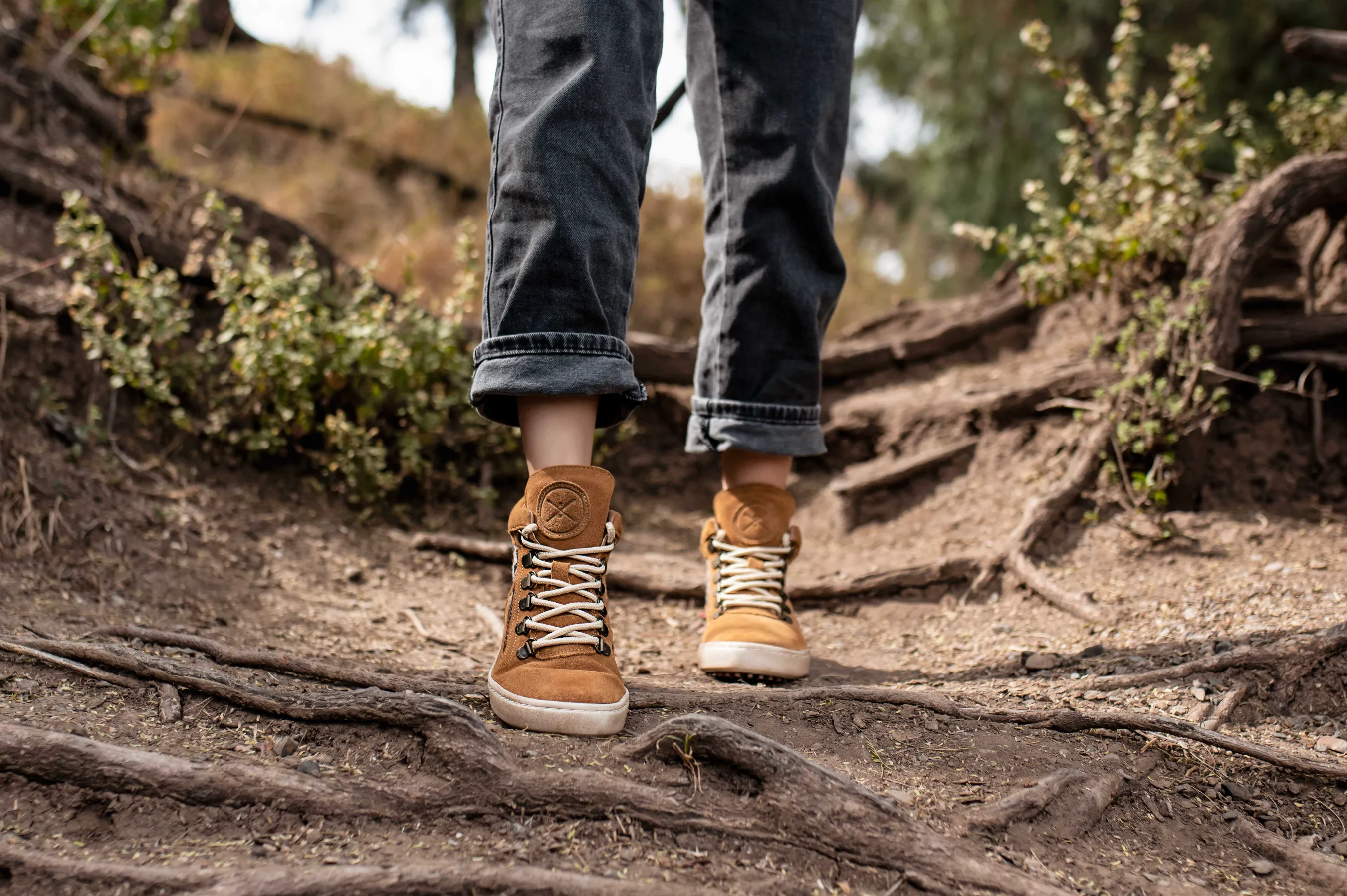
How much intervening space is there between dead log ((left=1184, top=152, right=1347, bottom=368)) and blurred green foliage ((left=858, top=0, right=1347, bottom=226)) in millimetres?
3193

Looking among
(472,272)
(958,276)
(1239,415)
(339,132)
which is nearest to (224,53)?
(339,132)

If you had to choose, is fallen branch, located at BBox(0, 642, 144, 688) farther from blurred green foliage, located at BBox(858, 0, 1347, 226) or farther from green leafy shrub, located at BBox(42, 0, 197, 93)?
blurred green foliage, located at BBox(858, 0, 1347, 226)

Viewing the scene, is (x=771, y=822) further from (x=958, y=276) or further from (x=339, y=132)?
(x=958, y=276)

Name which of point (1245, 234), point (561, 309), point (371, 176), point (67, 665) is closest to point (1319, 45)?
point (1245, 234)

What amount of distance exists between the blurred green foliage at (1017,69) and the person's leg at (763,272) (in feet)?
15.9

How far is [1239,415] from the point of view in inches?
117

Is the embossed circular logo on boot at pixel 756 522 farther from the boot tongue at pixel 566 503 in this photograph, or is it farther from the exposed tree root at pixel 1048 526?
the exposed tree root at pixel 1048 526

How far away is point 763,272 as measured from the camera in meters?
1.98

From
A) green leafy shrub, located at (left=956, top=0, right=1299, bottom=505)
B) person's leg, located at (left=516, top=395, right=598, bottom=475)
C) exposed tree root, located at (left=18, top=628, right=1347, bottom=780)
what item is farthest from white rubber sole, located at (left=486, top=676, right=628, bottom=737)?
green leafy shrub, located at (left=956, top=0, right=1299, bottom=505)

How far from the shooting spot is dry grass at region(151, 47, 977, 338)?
19.8 feet

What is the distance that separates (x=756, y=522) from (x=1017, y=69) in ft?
20.6

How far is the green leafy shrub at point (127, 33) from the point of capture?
3781 millimetres

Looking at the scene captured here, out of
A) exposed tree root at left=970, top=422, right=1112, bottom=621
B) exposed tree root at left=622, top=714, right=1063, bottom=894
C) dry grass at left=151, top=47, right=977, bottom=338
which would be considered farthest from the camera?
dry grass at left=151, top=47, right=977, bottom=338

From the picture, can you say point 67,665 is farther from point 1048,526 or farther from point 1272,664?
point 1048,526
